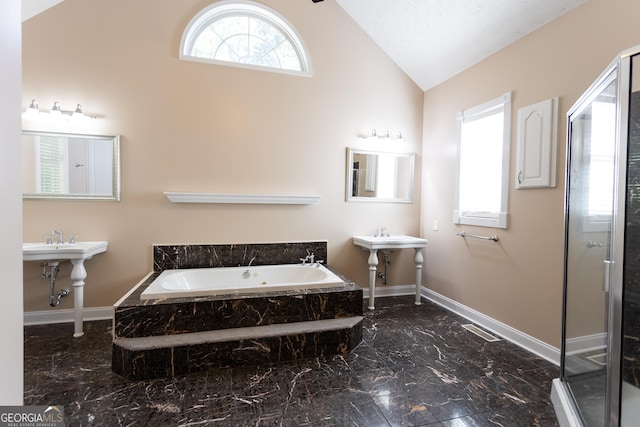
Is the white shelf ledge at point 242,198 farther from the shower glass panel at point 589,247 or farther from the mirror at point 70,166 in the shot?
the shower glass panel at point 589,247

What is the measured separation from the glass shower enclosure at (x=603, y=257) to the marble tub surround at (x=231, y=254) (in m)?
2.31

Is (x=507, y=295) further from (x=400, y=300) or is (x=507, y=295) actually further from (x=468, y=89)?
(x=468, y=89)

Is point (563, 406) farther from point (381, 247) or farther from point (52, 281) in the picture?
point (52, 281)

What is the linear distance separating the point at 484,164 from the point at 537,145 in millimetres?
601

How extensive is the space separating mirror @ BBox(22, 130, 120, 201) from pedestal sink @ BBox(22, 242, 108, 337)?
1.62ft

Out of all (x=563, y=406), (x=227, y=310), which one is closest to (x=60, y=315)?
(x=227, y=310)

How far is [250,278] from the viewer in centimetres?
320

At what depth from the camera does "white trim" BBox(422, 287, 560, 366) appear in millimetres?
2385

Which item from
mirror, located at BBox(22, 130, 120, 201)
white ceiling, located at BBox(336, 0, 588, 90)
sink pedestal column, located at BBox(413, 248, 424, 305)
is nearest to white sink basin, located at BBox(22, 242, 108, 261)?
mirror, located at BBox(22, 130, 120, 201)

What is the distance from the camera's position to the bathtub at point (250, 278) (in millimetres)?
2646

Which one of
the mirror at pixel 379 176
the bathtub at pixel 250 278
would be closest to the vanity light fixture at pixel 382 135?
the mirror at pixel 379 176

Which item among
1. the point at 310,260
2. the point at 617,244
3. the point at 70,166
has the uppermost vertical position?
the point at 70,166

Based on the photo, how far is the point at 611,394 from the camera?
1361mm

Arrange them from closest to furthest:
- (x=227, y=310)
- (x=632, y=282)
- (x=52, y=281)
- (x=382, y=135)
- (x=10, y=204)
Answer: (x=10, y=204)
(x=632, y=282)
(x=227, y=310)
(x=52, y=281)
(x=382, y=135)
